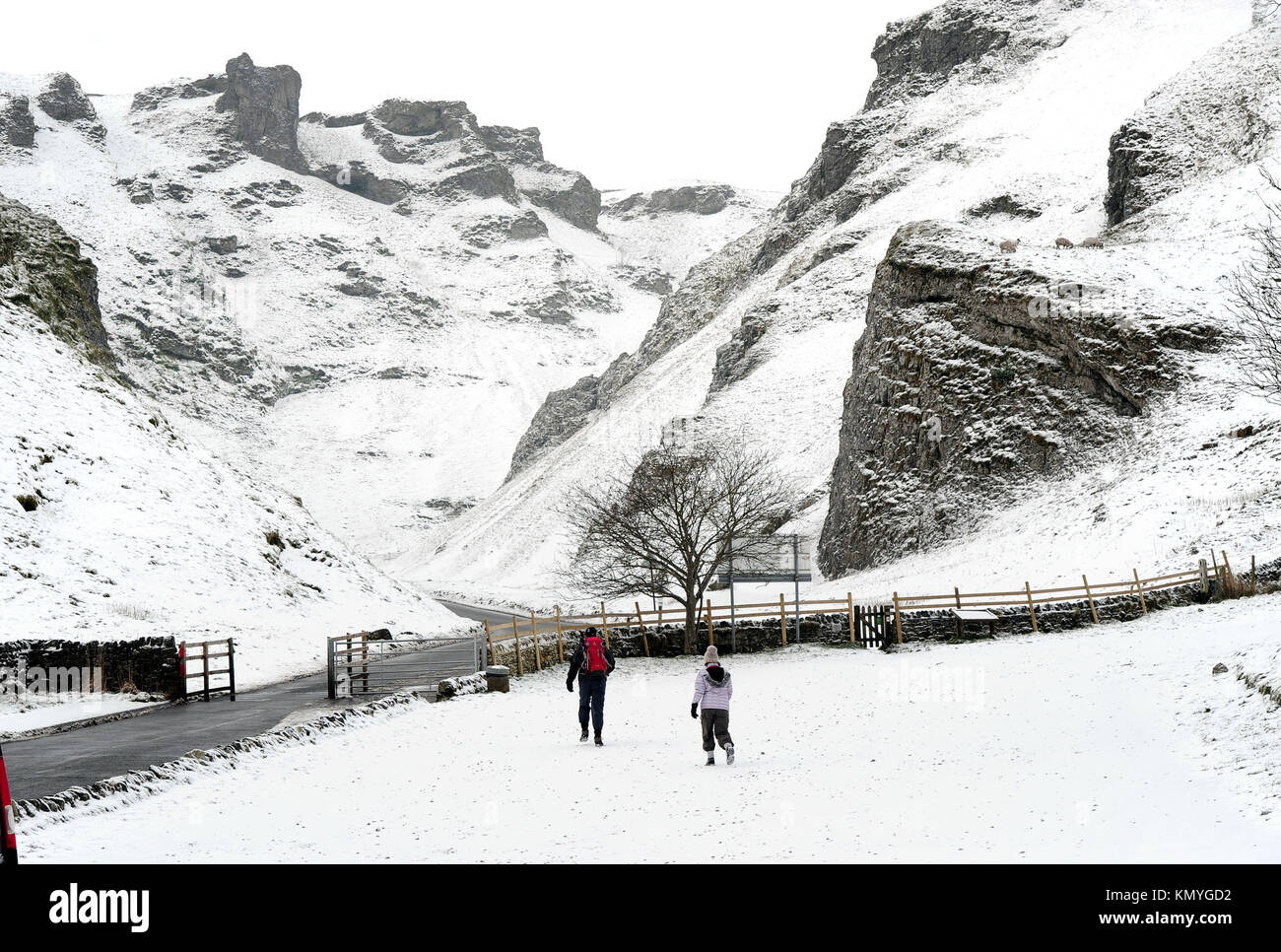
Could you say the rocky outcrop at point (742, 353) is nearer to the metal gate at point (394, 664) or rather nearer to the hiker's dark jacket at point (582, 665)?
the metal gate at point (394, 664)

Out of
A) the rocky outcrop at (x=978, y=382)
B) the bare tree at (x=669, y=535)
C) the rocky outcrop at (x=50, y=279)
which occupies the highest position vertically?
the rocky outcrop at (x=50, y=279)

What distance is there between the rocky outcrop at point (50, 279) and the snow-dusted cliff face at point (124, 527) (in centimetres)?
10

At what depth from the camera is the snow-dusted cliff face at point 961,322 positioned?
42.1m

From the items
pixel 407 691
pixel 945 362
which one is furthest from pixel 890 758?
pixel 945 362

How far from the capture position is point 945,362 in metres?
46.1

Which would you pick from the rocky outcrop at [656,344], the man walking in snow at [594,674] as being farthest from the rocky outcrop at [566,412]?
the man walking in snow at [594,674]

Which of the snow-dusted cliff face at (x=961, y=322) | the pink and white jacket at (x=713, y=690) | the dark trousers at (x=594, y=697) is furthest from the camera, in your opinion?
the snow-dusted cliff face at (x=961, y=322)

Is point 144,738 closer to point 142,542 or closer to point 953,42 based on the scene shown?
point 142,542

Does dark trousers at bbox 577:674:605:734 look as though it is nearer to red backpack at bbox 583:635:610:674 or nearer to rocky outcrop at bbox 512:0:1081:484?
red backpack at bbox 583:635:610:674

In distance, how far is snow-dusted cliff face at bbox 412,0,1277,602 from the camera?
138 ft

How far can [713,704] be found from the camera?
13680 mm

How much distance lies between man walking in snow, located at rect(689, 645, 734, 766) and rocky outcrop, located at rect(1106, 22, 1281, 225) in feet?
189

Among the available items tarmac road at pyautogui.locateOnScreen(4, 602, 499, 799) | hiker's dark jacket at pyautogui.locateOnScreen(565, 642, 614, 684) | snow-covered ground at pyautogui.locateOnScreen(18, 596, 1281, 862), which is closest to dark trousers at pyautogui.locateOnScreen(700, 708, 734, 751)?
snow-covered ground at pyautogui.locateOnScreen(18, 596, 1281, 862)
